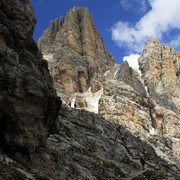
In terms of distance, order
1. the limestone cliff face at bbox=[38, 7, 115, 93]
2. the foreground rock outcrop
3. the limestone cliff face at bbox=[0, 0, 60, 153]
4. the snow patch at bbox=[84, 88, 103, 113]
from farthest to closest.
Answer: the limestone cliff face at bbox=[38, 7, 115, 93]
the snow patch at bbox=[84, 88, 103, 113]
the foreground rock outcrop
the limestone cliff face at bbox=[0, 0, 60, 153]

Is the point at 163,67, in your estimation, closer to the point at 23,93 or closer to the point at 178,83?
the point at 178,83

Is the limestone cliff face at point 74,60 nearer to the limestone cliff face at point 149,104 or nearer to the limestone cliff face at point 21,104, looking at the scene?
the limestone cliff face at point 149,104

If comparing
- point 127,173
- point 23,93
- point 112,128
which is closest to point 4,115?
point 23,93

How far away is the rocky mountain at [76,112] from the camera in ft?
157

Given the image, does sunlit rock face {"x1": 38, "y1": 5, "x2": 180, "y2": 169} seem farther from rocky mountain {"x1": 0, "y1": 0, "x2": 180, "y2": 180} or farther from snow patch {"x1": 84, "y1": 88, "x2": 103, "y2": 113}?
rocky mountain {"x1": 0, "y1": 0, "x2": 180, "y2": 180}

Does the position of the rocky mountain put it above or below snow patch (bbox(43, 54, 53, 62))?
below

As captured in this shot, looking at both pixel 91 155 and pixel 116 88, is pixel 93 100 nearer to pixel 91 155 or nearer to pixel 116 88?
pixel 116 88

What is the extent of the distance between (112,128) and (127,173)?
2971 centimetres

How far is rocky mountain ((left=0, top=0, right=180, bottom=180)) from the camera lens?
47.9 m

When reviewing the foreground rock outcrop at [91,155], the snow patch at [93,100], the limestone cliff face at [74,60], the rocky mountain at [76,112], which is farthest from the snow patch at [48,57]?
the foreground rock outcrop at [91,155]

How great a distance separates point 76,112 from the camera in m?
111

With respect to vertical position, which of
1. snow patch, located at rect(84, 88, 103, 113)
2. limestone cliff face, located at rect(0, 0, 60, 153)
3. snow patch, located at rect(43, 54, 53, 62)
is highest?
snow patch, located at rect(43, 54, 53, 62)

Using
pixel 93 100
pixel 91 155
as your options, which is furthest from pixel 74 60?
pixel 91 155

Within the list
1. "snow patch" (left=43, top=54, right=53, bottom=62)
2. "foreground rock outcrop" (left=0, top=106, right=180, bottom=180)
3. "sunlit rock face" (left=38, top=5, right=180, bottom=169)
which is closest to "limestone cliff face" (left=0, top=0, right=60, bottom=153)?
"foreground rock outcrop" (left=0, top=106, right=180, bottom=180)
